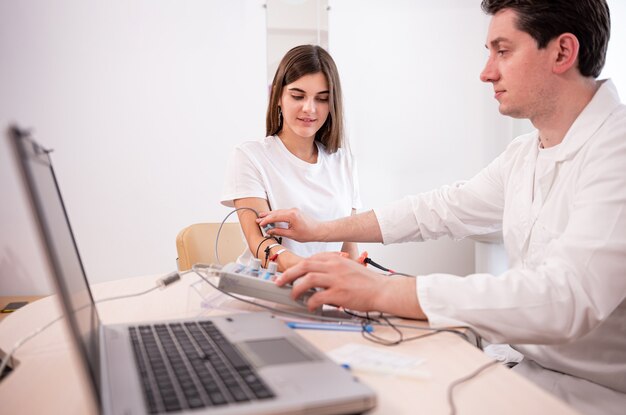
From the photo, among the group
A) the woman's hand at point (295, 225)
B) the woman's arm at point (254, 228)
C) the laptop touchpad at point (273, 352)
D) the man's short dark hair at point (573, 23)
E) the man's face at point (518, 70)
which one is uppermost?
the man's short dark hair at point (573, 23)

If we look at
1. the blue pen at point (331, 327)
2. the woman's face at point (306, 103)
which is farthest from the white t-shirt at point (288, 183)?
the blue pen at point (331, 327)

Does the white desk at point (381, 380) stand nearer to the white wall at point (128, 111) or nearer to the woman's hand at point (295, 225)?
the woman's hand at point (295, 225)

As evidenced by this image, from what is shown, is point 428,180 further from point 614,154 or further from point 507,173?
point 614,154

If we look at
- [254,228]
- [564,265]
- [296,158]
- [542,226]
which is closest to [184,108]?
[296,158]

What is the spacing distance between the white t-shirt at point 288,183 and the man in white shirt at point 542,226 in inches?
12.6

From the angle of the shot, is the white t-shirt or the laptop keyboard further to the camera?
the white t-shirt

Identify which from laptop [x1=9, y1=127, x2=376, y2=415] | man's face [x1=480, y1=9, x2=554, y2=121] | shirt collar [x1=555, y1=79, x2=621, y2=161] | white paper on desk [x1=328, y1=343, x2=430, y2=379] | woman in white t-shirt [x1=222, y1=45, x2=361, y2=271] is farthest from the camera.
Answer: woman in white t-shirt [x1=222, y1=45, x2=361, y2=271]

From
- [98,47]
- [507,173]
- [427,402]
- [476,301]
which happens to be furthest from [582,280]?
[98,47]

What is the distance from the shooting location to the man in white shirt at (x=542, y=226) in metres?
0.93

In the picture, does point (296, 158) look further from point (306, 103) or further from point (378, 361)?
point (378, 361)

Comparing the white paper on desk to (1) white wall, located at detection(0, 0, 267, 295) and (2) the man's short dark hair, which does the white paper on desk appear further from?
(1) white wall, located at detection(0, 0, 267, 295)

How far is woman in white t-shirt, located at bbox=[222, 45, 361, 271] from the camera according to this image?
1861mm

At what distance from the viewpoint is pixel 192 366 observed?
0.70 meters

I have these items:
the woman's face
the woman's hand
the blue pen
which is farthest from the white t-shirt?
the blue pen
